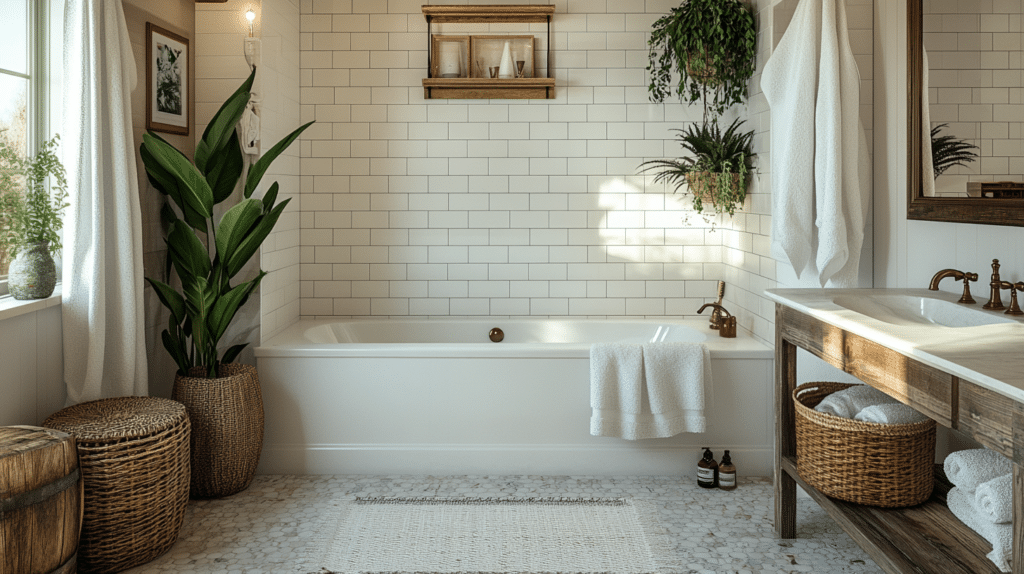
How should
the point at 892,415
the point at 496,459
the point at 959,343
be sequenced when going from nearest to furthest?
the point at 959,343 → the point at 892,415 → the point at 496,459

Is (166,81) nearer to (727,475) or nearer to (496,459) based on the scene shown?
(496,459)

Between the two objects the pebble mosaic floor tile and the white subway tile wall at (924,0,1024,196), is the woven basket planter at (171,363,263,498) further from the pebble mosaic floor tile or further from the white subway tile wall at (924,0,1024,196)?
the white subway tile wall at (924,0,1024,196)

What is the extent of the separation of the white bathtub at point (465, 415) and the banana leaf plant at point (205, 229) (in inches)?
13.9

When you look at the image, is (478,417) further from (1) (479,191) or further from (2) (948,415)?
(2) (948,415)

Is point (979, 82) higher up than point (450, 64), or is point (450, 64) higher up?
point (450, 64)

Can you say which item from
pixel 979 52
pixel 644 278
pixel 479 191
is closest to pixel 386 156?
pixel 479 191

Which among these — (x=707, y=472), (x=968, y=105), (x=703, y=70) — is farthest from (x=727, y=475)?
(x=703, y=70)

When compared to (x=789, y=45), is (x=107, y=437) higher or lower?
lower

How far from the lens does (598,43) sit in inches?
172

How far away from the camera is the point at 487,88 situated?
4285 mm

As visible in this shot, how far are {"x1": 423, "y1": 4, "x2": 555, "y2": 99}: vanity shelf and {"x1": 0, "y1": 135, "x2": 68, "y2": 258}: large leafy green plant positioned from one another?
1933 mm

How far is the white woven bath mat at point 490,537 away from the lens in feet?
9.01

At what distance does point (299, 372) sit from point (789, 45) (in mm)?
2504

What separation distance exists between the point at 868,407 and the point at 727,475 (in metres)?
1.13
